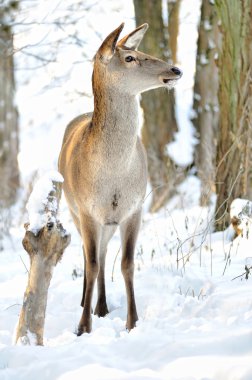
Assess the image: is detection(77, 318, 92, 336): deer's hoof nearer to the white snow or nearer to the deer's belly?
the deer's belly


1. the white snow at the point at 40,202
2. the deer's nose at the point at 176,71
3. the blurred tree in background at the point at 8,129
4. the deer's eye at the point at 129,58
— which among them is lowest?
the blurred tree in background at the point at 8,129

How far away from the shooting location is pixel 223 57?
7477 mm

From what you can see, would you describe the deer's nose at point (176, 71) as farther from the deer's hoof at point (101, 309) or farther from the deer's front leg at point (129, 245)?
the deer's hoof at point (101, 309)

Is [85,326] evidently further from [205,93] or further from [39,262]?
[205,93]

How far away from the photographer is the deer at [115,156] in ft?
16.9

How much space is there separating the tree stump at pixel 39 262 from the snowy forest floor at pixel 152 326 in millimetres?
228

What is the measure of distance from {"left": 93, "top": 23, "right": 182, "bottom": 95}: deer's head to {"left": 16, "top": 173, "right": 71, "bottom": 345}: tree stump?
Result: 1.41m

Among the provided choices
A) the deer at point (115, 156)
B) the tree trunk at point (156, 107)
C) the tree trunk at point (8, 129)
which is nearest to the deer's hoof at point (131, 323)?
the deer at point (115, 156)

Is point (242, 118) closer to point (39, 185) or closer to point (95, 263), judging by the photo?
point (95, 263)

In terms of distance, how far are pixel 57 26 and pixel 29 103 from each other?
1498 centimetres

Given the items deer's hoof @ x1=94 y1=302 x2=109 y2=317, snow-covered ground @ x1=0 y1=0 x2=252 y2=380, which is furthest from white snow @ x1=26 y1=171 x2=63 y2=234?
deer's hoof @ x1=94 y1=302 x2=109 y2=317

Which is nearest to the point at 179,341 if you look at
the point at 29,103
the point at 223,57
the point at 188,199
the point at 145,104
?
the point at 223,57

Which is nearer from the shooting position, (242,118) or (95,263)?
(95,263)

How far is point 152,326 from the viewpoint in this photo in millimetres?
4023
